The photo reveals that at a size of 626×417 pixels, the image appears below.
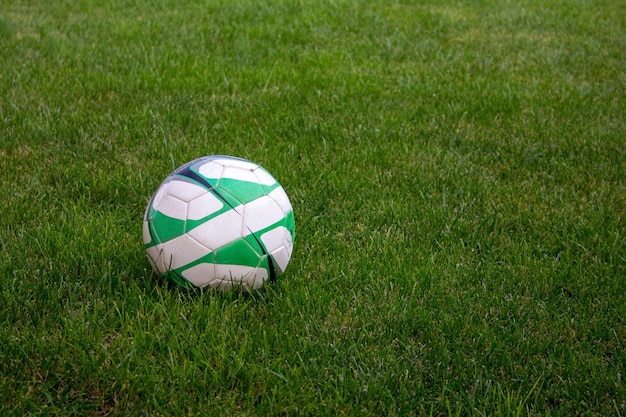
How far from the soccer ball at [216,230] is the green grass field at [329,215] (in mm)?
95

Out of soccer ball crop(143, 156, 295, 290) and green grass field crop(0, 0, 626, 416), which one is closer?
green grass field crop(0, 0, 626, 416)

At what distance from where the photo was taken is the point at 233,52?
600 cm

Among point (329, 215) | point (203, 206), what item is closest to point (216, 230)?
point (203, 206)

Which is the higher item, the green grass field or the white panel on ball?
the white panel on ball

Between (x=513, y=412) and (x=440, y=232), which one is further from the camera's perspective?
(x=440, y=232)

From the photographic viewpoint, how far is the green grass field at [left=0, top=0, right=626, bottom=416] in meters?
2.39

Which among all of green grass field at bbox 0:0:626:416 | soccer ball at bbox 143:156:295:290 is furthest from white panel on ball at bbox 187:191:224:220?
green grass field at bbox 0:0:626:416

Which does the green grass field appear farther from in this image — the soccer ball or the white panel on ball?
the white panel on ball

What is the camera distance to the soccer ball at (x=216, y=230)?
8.87 feet

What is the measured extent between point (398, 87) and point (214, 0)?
9.89 feet

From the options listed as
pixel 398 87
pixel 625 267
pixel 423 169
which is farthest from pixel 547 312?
pixel 398 87

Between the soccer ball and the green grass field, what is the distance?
10 cm

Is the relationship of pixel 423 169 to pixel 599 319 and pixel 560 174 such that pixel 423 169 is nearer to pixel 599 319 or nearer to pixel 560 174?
pixel 560 174

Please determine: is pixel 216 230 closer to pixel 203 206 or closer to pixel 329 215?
pixel 203 206
